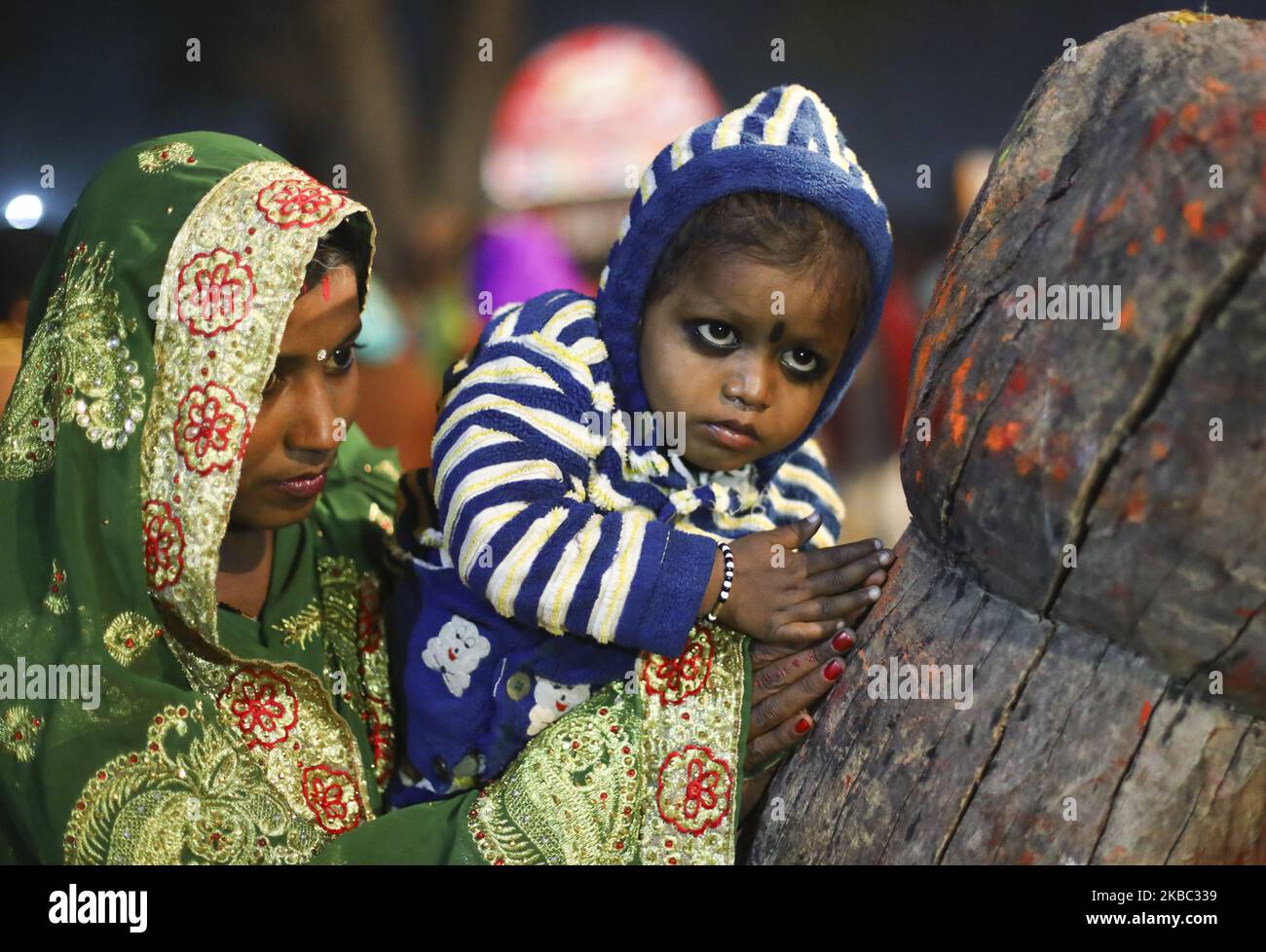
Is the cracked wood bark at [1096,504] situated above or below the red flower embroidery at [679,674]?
above

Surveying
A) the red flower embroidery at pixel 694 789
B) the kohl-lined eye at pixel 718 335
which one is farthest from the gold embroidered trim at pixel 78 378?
the red flower embroidery at pixel 694 789

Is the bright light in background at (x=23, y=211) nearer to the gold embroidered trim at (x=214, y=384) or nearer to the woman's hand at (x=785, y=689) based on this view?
the gold embroidered trim at (x=214, y=384)

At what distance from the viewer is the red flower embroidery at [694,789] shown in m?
1.90

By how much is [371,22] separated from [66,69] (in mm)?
2267

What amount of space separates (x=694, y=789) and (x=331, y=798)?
2.30 ft

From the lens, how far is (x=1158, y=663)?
60.5 inches

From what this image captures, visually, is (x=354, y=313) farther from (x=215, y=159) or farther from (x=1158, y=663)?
(x=1158, y=663)

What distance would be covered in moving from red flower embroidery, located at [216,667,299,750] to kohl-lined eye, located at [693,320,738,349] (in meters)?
1.00

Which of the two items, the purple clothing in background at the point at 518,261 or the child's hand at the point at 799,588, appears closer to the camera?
the child's hand at the point at 799,588

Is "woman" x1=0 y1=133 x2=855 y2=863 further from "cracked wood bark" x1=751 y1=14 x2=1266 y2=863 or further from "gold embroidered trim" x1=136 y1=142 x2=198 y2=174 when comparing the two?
"cracked wood bark" x1=751 y1=14 x2=1266 y2=863

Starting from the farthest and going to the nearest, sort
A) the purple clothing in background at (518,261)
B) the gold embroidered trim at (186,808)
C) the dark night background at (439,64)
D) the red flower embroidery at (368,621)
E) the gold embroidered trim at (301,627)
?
the purple clothing in background at (518,261) → the dark night background at (439,64) → the red flower embroidery at (368,621) → the gold embroidered trim at (301,627) → the gold embroidered trim at (186,808)

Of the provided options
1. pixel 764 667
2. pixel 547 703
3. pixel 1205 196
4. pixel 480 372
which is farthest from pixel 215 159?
pixel 1205 196

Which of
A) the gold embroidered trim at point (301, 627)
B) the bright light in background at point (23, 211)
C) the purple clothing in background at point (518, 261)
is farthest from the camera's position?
the purple clothing in background at point (518, 261)

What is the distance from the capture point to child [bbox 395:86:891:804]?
1878mm
